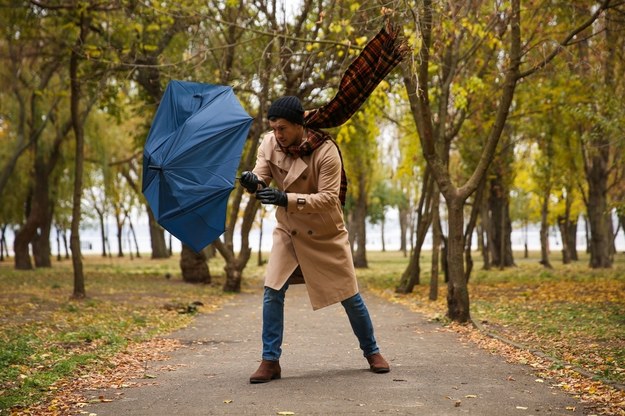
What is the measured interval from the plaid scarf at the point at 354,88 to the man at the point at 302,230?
2 centimetres

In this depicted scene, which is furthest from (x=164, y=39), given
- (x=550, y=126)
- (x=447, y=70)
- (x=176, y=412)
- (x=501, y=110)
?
(x=176, y=412)

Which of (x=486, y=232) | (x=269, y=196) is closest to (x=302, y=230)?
(x=269, y=196)

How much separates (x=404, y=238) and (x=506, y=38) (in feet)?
144

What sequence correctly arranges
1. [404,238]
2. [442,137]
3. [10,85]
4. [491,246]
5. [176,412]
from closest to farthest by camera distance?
1. [176,412]
2. [442,137]
3. [10,85]
4. [491,246]
5. [404,238]

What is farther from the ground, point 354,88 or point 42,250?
point 354,88

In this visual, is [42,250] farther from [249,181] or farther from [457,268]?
[249,181]

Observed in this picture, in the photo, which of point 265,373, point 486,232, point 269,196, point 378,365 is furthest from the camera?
point 486,232

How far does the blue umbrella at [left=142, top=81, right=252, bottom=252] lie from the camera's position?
19.7 ft

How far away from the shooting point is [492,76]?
1780cm

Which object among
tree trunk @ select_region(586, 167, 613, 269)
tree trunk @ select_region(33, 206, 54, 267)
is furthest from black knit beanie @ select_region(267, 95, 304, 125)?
tree trunk @ select_region(33, 206, 54, 267)

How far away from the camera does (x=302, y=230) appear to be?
6.27 meters

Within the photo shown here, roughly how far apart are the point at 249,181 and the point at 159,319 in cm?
771

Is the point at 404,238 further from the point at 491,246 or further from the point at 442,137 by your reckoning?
the point at 442,137

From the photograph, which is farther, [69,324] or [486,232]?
[486,232]
